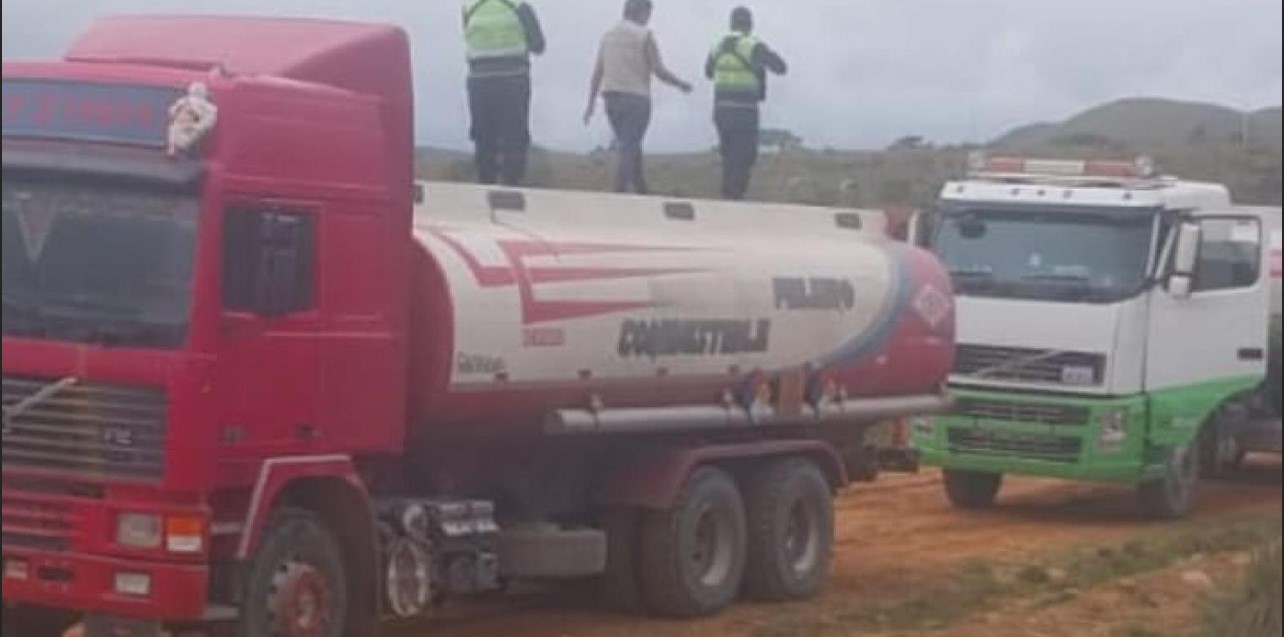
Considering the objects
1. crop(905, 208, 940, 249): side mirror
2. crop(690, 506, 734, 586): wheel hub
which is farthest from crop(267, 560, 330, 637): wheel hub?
crop(905, 208, 940, 249): side mirror

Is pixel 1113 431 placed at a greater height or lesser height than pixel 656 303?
lesser

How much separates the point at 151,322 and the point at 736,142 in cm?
820

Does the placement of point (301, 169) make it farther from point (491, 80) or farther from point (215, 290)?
point (491, 80)

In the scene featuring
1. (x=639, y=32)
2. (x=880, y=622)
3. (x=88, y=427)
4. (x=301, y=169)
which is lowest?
(x=880, y=622)

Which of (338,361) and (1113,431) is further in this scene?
(1113,431)

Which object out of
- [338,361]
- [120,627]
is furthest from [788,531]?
[120,627]

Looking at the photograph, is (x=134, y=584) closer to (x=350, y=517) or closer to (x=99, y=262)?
(x=99, y=262)

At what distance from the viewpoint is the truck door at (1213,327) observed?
21297 mm

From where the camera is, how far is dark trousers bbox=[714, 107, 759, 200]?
18.9 metres

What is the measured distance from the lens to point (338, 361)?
12297 millimetres

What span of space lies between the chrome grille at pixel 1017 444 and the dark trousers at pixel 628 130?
4.47m

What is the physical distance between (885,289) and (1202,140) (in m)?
17.2

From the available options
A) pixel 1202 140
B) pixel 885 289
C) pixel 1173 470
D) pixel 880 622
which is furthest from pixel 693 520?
pixel 1202 140

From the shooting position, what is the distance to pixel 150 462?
11.2 metres
